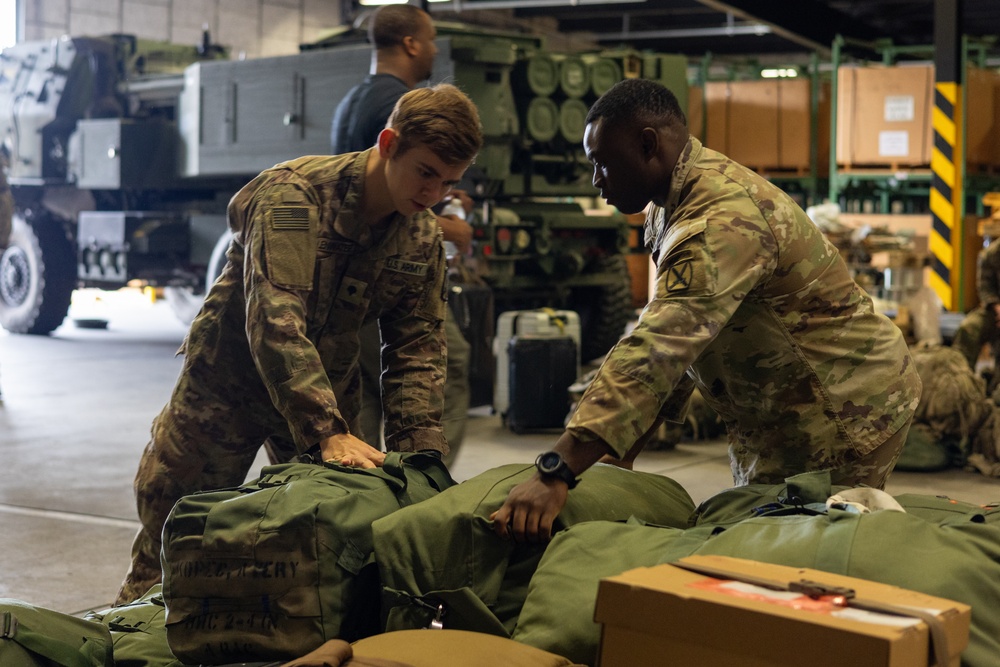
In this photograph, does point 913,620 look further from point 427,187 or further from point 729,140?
point 729,140

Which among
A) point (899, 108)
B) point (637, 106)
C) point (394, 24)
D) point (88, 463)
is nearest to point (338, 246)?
point (637, 106)

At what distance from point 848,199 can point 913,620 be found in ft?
45.2

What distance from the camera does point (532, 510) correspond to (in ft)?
7.13

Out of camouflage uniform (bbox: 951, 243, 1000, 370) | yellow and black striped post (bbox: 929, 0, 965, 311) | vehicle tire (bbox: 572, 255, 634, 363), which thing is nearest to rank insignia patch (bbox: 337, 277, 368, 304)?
camouflage uniform (bbox: 951, 243, 1000, 370)

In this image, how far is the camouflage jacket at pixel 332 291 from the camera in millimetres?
2699

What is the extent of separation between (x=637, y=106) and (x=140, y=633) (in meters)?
1.43

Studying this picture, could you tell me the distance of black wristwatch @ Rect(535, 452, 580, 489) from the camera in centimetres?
217

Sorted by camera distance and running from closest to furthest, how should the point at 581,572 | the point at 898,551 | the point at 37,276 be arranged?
the point at 898,551 → the point at 581,572 → the point at 37,276

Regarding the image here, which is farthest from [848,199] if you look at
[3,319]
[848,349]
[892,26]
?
[848,349]

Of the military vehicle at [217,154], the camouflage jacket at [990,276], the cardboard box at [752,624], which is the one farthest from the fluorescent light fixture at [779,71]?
the cardboard box at [752,624]

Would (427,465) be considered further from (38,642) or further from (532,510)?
(38,642)

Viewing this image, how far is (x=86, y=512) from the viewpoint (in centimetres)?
523

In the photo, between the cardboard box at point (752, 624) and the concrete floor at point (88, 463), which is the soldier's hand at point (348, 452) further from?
the concrete floor at point (88, 463)

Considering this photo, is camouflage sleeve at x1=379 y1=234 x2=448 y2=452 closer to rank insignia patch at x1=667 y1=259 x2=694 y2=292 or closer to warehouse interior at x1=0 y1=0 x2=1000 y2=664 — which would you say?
rank insignia patch at x1=667 y1=259 x2=694 y2=292
